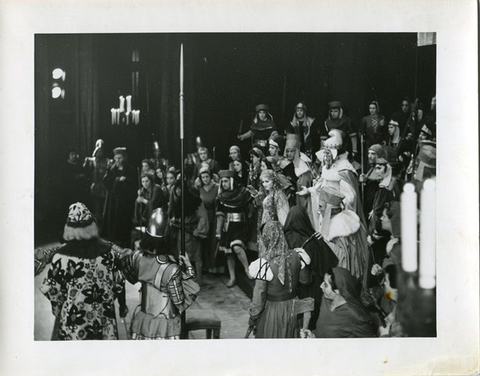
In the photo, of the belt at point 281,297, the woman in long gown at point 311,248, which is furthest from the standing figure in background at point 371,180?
the belt at point 281,297

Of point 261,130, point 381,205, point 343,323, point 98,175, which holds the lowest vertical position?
point 343,323

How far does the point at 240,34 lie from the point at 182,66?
0.85 feet

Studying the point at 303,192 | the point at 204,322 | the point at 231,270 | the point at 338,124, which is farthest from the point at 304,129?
the point at 204,322

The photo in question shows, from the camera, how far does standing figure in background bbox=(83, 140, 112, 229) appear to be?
93.4 inches

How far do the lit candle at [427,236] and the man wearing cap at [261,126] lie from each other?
66 cm

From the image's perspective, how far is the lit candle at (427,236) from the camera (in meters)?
2.43

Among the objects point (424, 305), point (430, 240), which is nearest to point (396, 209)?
point (430, 240)

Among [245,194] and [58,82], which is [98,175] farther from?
[245,194]

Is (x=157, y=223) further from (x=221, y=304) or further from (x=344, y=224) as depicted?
(x=344, y=224)

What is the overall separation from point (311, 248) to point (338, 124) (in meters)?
0.50

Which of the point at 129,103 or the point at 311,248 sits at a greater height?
the point at 129,103

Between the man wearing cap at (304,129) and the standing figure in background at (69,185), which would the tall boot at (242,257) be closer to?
the man wearing cap at (304,129)

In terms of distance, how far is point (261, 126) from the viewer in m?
2.40

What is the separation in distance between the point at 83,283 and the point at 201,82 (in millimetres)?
906
